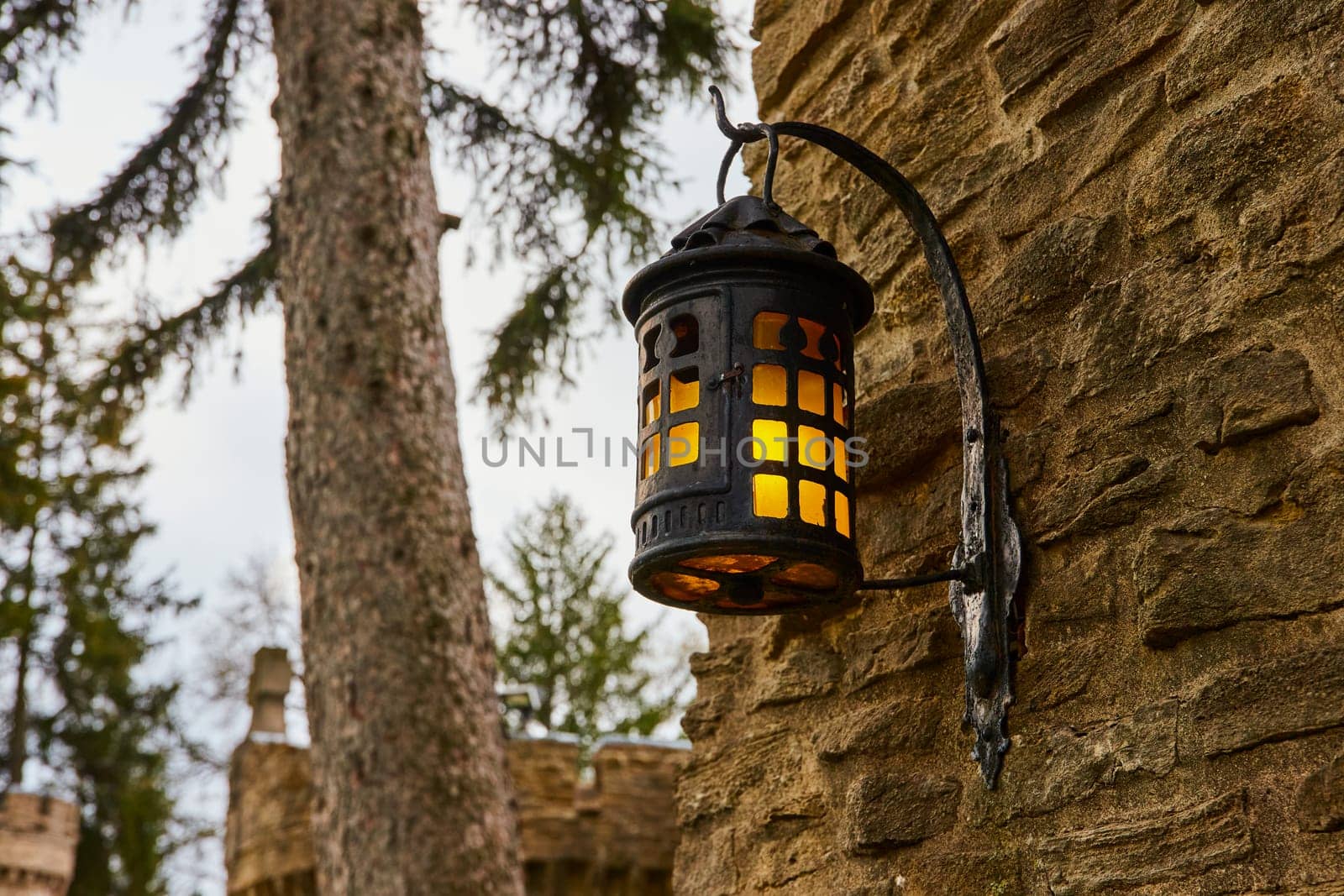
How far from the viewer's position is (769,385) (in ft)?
6.04

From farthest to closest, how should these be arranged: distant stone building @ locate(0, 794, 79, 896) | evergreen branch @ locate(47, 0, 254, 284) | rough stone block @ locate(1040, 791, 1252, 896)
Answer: distant stone building @ locate(0, 794, 79, 896) < evergreen branch @ locate(47, 0, 254, 284) < rough stone block @ locate(1040, 791, 1252, 896)

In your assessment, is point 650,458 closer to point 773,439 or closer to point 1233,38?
point 773,439

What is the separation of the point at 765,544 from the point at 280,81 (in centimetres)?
463

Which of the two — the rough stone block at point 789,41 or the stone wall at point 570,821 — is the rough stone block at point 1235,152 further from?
the stone wall at point 570,821

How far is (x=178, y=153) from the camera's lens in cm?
741

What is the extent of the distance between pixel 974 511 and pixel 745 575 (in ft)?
1.20

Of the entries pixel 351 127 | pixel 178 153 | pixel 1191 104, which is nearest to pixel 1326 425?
pixel 1191 104

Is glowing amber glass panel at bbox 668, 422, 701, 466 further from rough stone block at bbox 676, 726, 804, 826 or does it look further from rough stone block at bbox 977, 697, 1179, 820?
rough stone block at bbox 676, 726, 804, 826

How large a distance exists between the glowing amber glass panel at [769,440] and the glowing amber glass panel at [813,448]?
1.0 inches

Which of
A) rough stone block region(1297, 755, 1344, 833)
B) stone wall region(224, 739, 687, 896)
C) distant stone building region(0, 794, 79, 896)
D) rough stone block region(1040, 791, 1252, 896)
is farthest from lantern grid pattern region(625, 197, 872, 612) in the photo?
distant stone building region(0, 794, 79, 896)

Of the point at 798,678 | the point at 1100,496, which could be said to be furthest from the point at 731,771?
the point at 1100,496

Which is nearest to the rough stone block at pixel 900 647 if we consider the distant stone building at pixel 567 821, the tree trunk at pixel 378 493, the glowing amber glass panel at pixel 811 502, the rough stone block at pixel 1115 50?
the glowing amber glass panel at pixel 811 502

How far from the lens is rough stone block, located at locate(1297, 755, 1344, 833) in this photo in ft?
4.49

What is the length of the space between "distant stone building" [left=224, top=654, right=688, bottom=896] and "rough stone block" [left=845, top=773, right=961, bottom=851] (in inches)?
221
